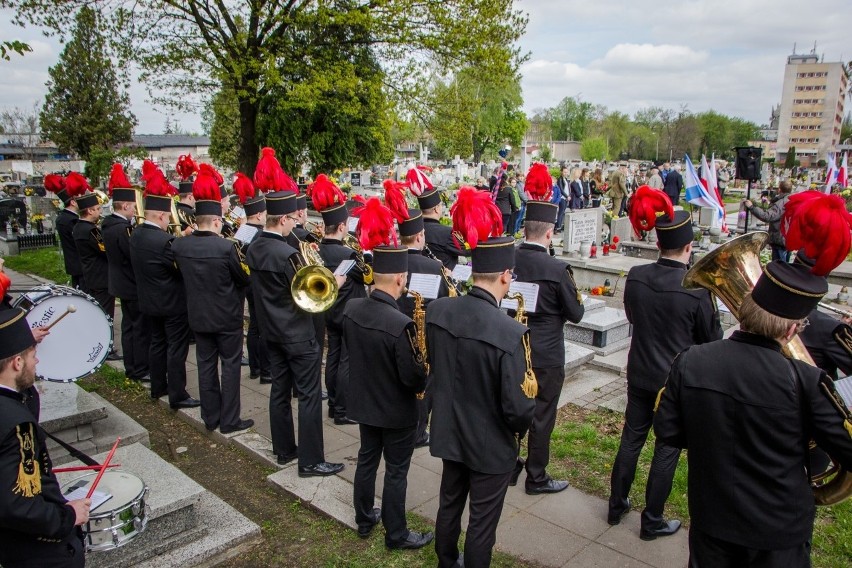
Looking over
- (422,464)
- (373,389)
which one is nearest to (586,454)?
(422,464)

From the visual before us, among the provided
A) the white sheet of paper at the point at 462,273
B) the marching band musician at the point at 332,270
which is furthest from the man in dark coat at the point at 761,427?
the marching band musician at the point at 332,270

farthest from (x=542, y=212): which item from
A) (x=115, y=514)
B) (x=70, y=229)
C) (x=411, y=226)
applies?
(x=70, y=229)

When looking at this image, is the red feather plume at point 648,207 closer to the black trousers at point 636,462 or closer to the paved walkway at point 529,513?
the black trousers at point 636,462

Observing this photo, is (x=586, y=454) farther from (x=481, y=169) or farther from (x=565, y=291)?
(x=481, y=169)

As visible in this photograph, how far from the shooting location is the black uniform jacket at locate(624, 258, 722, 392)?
425cm

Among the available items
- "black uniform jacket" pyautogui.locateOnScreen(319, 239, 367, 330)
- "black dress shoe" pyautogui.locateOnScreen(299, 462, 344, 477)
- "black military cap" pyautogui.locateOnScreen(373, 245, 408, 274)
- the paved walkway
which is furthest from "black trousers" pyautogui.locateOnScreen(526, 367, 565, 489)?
"black uniform jacket" pyautogui.locateOnScreen(319, 239, 367, 330)

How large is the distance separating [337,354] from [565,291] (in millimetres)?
2818

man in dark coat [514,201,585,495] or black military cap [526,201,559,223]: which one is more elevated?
black military cap [526,201,559,223]

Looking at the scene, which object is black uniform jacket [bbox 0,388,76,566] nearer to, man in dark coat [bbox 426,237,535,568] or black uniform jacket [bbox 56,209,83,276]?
man in dark coat [bbox 426,237,535,568]

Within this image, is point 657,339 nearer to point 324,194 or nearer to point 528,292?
point 528,292

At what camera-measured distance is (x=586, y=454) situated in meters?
5.59

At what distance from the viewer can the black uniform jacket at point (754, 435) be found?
8.22 ft

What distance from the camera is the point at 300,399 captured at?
5.11 m

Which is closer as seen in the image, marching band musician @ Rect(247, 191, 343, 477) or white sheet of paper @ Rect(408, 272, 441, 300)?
white sheet of paper @ Rect(408, 272, 441, 300)
